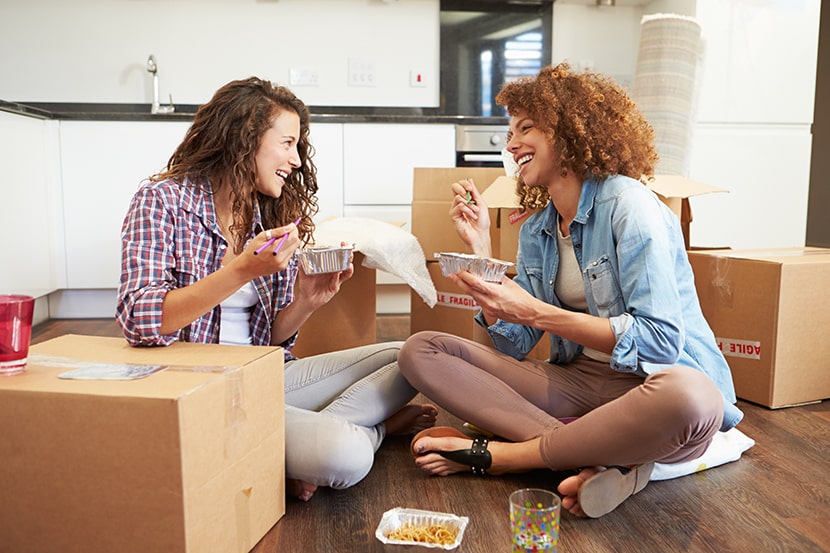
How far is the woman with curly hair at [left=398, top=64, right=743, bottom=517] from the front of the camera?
56.6 inches

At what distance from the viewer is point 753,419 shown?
2.12 metres

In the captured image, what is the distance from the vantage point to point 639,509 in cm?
151

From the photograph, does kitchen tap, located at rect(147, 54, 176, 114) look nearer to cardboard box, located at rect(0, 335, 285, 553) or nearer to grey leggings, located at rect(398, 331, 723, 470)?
grey leggings, located at rect(398, 331, 723, 470)

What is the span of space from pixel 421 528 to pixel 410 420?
565 mm

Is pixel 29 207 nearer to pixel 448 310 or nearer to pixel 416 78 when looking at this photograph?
pixel 448 310

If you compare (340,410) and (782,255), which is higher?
(782,255)

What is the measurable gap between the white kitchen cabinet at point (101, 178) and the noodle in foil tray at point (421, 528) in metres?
2.65

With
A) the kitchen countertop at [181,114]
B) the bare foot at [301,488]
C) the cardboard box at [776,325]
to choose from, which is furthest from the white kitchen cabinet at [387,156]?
the bare foot at [301,488]

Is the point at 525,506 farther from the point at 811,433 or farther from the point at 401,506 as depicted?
the point at 811,433

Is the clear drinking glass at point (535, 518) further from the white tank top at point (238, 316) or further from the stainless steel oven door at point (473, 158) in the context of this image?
the stainless steel oven door at point (473, 158)

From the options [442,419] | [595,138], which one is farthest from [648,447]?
[442,419]

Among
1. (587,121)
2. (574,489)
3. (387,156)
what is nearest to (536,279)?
(587,121)

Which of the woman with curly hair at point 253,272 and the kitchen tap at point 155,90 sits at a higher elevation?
the kitchen tap at point 155,90

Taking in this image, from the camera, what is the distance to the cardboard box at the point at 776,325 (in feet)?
7.17
